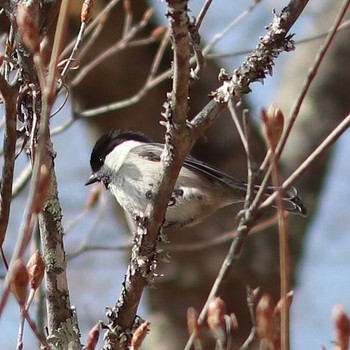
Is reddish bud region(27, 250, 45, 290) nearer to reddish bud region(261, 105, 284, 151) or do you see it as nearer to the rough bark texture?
reddish bud region(261, 105, 284, 151)

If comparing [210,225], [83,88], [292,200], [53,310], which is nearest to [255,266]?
[210,225]

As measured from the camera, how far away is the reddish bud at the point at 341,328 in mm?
1035

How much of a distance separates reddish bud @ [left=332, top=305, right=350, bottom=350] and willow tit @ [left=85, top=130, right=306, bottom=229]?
162 centimetres

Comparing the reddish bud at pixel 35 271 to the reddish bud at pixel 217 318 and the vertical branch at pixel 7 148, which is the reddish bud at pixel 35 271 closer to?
the vertical branch at pixel 7 148


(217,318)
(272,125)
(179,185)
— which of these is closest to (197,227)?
(179,185)

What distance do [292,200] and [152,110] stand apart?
168cm

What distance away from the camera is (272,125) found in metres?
1.09

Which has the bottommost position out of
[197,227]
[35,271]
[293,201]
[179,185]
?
[35,271]

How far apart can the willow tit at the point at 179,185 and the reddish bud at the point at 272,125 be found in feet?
5.09

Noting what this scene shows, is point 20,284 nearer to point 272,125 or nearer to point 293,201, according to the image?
point 272,125

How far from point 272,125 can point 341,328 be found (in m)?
0.27

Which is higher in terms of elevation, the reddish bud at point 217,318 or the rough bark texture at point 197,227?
the rough bark texture at point 197,227

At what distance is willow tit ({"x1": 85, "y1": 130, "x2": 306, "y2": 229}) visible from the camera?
273cm

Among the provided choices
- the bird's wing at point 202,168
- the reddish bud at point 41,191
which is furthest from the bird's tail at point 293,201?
the reddish bud at point 41,191
